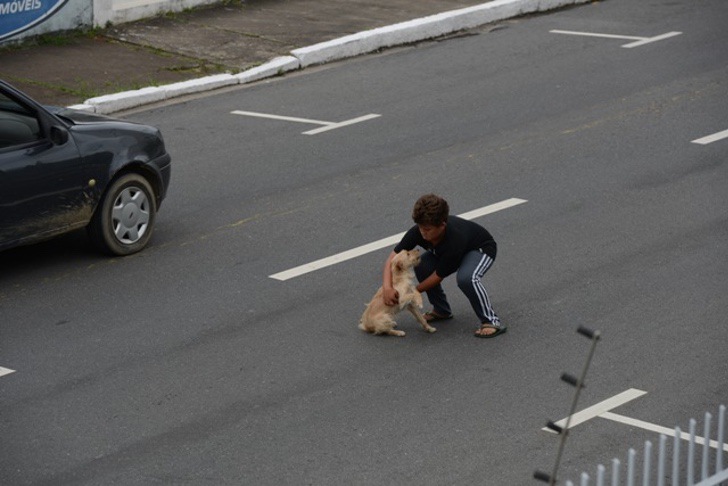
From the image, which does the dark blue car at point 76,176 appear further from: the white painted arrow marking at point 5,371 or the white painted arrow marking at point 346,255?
the white painted arrow marking at point 5,371

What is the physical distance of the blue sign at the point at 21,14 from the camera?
17750mm

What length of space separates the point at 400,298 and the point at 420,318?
11.7 inches

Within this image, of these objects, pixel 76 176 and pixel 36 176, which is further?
pixel 76 176

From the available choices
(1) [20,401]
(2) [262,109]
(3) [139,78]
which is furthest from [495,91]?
(1) [20,401]

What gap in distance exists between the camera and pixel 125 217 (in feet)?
37.3

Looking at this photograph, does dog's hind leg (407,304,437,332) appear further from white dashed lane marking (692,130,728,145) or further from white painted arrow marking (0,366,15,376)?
white dashed lane marking (692,130,728,145)

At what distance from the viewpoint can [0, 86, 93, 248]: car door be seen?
10.5 m

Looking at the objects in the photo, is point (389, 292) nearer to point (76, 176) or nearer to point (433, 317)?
point (433, 317)

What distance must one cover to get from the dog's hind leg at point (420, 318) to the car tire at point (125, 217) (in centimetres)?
298

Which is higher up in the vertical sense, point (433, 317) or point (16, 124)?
point (16, 124)

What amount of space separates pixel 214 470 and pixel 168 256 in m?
4.04

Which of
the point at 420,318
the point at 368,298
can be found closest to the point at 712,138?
the point at 368,298

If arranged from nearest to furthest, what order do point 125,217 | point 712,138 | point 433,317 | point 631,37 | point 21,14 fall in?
1. point 433,317
2. point 125,217
3. point 712,138
4. point 21,14
5. point 631,37

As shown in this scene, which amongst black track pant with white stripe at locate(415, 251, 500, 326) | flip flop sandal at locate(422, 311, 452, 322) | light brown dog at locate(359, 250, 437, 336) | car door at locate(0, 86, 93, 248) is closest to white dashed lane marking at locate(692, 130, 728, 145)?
black track pant with white stripe at locate(415, 251, 500, 326)
